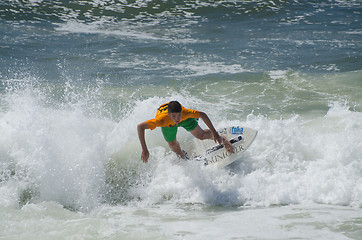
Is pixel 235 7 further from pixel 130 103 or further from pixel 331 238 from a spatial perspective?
pixel 331 238

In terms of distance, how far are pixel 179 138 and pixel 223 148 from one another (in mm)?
1263

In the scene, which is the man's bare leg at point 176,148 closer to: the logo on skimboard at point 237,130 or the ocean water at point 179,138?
the ocean water at point 179,138

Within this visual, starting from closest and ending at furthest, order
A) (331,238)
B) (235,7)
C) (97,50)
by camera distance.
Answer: (331,238)
(97,50)
(235,7)

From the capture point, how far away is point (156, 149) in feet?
24.7

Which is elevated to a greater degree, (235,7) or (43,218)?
(235,7)

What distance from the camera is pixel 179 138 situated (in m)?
7.97

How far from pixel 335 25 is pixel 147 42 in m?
10.0

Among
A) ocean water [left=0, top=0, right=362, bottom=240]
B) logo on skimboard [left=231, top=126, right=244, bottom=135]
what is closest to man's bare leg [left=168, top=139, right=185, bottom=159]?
ocean water [left=0, top=0, right=362, bottom=240]

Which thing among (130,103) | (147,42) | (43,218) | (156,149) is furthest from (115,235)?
(147,42)

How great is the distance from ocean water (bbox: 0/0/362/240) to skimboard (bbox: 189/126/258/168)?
0.18 metres

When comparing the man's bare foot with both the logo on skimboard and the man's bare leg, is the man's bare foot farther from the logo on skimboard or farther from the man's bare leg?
the man's bare leg

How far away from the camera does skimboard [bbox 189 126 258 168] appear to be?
6.82 metres

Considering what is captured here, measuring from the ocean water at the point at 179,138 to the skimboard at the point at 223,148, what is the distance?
0.18 metres

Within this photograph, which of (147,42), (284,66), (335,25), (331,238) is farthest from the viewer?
(335,25)
